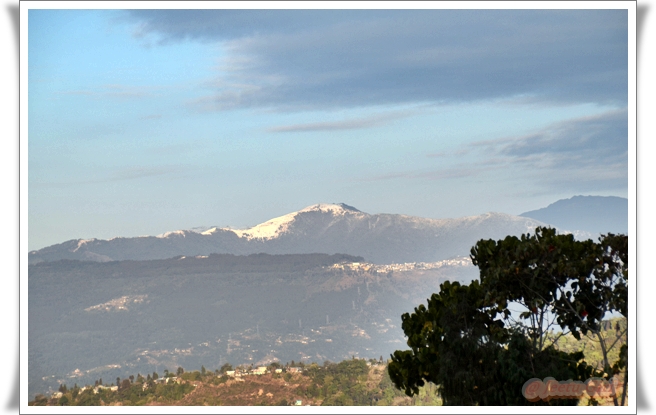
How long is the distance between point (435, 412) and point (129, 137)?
238 ft

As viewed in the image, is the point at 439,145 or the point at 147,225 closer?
the point at 439,145

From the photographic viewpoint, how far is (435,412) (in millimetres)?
8305

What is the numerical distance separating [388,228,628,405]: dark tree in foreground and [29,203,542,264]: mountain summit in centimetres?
6553

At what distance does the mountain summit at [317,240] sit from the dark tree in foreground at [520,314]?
65530 mm

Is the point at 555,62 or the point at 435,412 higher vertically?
the point at 555,62

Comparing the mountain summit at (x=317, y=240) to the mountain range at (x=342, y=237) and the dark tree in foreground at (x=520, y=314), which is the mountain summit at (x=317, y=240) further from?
the dark tree in foreground at (x=520, y=314)

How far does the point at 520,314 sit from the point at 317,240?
7919 cm

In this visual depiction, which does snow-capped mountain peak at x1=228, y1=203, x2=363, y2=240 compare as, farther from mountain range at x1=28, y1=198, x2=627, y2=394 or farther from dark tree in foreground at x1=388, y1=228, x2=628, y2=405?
dark tree in foreground at x1=388, y1=228, x2=628, y2=405

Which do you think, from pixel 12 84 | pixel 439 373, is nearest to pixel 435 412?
pixel 439 373

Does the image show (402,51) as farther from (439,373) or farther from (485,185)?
(439,373)

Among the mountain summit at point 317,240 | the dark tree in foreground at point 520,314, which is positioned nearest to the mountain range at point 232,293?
the mountain summit at point 317,240

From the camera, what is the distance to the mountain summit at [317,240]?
8019 cm

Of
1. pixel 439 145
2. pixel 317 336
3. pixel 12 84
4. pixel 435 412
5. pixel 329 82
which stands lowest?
pixel 317 336

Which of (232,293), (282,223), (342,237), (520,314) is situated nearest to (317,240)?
(342,237)
